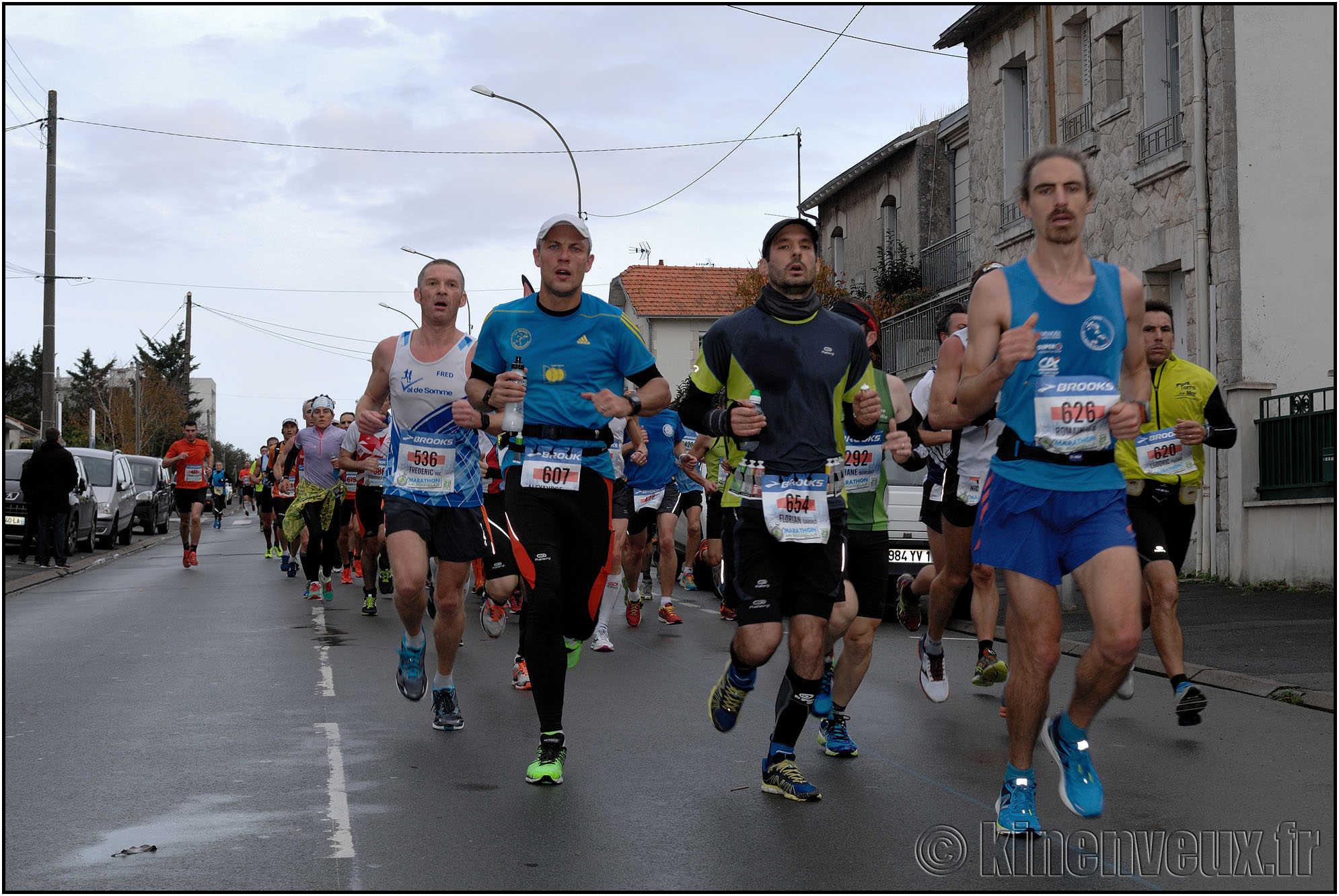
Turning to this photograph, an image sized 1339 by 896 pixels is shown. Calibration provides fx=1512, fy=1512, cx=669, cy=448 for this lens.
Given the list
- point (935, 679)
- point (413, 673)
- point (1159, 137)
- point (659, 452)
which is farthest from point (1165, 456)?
point (1159, 137)

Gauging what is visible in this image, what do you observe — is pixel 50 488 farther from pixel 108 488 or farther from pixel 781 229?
pixel 781 229

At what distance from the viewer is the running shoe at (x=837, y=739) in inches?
263

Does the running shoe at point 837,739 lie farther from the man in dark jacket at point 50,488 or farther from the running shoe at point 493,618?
the man in dark jacket at point 50,488

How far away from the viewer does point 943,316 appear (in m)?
8.34

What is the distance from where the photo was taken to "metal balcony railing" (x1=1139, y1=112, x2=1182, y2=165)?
17872 millimetres

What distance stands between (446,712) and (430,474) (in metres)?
1.21

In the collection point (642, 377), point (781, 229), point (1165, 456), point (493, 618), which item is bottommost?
point (493, 618)

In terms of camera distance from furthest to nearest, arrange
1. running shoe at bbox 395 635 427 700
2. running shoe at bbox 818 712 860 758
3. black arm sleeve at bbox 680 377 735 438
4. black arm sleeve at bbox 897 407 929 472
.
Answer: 1. running shoe at bbox 395 635 427 700
2. black arm sleeve at bbox 897 407 929 472
3. running shoe at bbox 818 712 860 758
4. black arm sleeve at bbox 680 377 735 438

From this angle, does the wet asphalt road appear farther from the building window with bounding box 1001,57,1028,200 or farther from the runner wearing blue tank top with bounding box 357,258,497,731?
the building window with bounding box 1001,57,1028,200

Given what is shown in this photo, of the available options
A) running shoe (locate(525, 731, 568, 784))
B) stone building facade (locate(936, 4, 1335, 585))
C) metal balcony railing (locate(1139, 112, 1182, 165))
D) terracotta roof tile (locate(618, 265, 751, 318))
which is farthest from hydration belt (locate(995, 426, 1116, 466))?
terracotta roof tile (locate(618, 265, 751, 318))

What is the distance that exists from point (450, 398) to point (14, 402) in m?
106

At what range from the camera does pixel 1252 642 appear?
35.2 ft

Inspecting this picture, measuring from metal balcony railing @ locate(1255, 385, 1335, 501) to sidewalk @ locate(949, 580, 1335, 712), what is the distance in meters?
1.06

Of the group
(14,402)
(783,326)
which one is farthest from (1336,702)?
(14,402)
